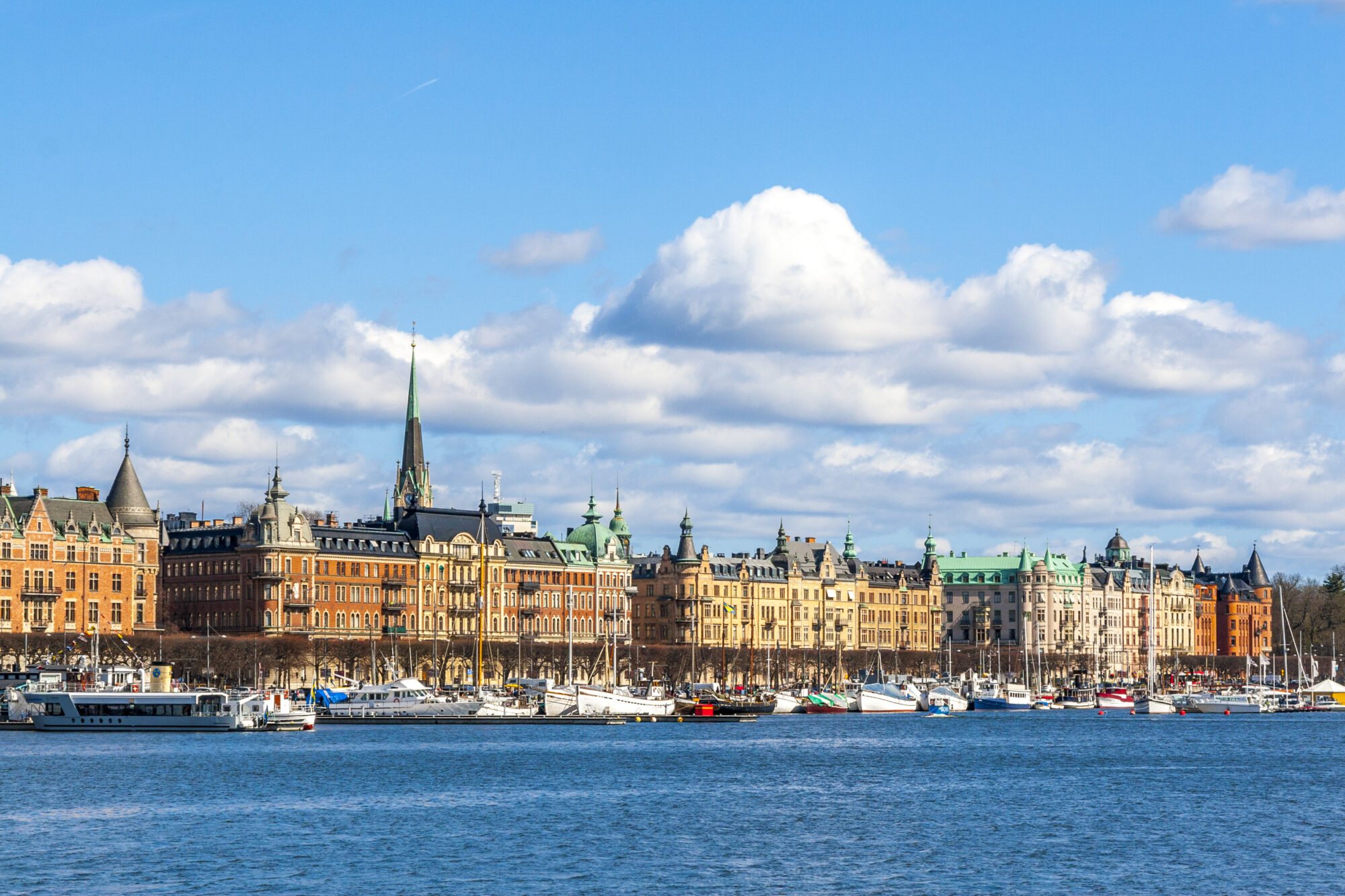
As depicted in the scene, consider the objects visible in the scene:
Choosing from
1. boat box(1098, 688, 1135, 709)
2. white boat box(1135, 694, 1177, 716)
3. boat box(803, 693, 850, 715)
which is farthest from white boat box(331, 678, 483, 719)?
boat box(1098, 688, 1135, 709)

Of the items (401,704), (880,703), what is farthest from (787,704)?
(401,704)

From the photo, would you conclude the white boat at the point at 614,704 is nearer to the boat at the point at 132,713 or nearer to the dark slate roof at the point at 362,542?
the boat at the point at 132,713

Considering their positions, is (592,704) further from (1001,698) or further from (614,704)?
(1001,698)

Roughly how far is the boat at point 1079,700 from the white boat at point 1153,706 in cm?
1159

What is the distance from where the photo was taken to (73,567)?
16688 cm

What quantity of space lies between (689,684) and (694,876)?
12949cm

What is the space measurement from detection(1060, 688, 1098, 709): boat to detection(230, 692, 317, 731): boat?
83.9 meters

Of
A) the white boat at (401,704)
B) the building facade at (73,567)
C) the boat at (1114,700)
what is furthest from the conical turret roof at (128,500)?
the boat at (1114,700)

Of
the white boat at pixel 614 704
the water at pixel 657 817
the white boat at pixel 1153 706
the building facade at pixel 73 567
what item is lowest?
the water at pixel 657 817

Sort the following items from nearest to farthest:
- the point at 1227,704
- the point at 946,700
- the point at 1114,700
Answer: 1. the point at 946,700
2. the point at 1227,704
3. the point at 1114,700

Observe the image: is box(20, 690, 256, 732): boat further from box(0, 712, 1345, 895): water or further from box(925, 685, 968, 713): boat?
box(925, 685, 968, 713): boat

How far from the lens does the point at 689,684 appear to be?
185125 mm

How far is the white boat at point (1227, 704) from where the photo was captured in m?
182

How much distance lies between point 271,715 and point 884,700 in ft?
199
